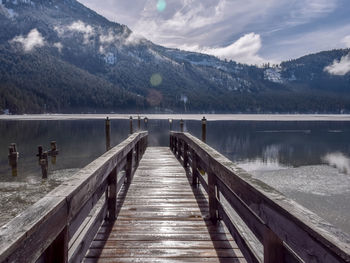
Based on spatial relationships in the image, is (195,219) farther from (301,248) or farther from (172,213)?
(301,248)

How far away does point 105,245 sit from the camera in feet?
10.6

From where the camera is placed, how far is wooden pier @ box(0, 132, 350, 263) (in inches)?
55.6

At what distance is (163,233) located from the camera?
11.8 feet

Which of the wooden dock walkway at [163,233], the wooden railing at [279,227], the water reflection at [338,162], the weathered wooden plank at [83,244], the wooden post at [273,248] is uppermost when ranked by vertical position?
the wooden railing at [279,227]

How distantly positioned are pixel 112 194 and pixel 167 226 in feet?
3.14

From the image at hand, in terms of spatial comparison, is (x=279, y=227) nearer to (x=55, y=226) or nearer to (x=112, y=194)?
(x=55, y=226)

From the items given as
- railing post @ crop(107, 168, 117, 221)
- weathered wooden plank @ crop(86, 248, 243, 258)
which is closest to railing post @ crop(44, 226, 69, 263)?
weathered wooden plank @ crop(86, 248, 243, 258)

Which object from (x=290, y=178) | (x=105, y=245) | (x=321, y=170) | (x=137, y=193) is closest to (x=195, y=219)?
(x=105, y=245)

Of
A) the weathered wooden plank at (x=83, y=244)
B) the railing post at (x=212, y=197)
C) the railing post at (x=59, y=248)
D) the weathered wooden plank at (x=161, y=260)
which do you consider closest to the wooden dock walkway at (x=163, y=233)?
the weathered wooden plank at (x=161, y=260)

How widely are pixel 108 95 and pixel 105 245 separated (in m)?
161

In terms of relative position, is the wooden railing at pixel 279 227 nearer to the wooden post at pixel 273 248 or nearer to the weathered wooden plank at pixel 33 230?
the wooden post at pixel 273 248

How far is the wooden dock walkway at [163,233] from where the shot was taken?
9.84 feet

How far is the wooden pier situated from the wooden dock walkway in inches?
0.5

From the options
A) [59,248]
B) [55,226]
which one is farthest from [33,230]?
[59,248]
